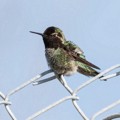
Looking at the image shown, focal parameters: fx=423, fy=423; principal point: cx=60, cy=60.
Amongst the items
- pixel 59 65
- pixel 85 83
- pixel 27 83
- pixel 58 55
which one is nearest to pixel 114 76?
pixel 85 83

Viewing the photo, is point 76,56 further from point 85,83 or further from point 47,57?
point 85,83

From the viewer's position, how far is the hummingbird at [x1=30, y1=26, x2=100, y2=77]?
9.93 feet

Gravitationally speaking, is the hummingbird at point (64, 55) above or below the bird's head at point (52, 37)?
below

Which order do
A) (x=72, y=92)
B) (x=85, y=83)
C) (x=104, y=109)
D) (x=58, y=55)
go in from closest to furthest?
(x=104, y=109), (x=85, y=83), (x=72, y=92), (x=58, y=55)

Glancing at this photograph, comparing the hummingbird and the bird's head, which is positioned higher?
the bird's head

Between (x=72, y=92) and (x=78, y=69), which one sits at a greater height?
(x=78, y=69)

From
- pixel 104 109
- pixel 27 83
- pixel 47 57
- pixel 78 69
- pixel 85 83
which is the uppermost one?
pixel 47 57

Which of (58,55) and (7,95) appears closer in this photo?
(7,95)

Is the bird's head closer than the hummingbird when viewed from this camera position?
No

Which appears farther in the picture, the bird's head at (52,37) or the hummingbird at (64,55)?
the bird's head at (52,37)

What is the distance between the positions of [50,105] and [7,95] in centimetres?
19

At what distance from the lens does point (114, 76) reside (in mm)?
1466

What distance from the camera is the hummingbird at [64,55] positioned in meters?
3.03

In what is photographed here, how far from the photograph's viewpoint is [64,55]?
3137mm
